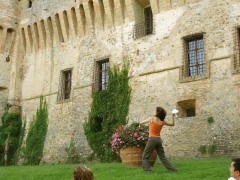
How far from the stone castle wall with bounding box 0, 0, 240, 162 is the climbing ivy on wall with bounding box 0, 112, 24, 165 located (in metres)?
0.81

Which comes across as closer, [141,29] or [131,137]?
[131,137]

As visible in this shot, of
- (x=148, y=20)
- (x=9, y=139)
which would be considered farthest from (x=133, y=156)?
(x=9, y=139)

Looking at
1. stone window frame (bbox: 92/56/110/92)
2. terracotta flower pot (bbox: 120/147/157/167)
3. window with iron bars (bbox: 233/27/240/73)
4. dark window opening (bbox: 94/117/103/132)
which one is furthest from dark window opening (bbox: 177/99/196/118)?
terracotta flower pot (bbox: 120/147/157/167)

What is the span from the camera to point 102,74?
19.1 metres

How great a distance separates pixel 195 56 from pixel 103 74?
5004 mm

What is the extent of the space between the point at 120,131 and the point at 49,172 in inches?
98.3

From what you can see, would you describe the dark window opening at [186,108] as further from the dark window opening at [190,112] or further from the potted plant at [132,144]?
the potted plant at [132,144]

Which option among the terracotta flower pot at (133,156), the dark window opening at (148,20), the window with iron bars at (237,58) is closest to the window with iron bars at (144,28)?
the dark window opening at (148,20)

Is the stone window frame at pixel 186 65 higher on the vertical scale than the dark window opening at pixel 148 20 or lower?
lower

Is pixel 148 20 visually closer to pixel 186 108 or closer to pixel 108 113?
pixel 108 113

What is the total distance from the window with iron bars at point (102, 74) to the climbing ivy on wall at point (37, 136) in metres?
3.74

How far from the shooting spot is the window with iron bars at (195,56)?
1557 centimetres

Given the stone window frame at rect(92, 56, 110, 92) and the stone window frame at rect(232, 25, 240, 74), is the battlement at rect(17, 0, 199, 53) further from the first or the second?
the stone window frame at rect(232, 25, 240, 74)

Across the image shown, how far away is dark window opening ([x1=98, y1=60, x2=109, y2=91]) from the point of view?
18.8 meters
